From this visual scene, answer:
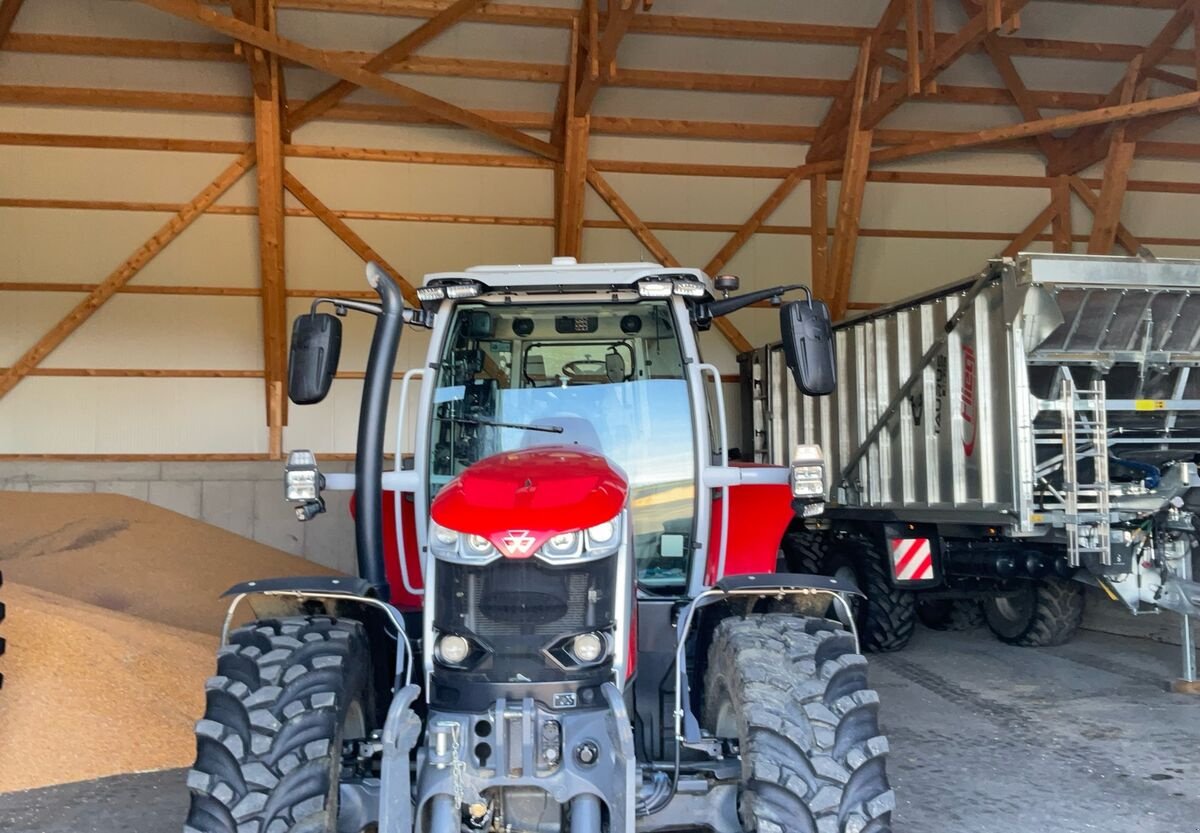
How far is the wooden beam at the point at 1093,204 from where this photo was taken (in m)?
13.4

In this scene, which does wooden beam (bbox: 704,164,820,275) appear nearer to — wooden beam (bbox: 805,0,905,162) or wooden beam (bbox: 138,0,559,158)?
wooden beam (bbox: 805,0,905,162)

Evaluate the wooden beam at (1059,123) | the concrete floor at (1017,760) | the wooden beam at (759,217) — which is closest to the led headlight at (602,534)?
the concrete floor at (1017,760)

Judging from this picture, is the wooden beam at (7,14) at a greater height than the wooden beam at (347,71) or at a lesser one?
greater

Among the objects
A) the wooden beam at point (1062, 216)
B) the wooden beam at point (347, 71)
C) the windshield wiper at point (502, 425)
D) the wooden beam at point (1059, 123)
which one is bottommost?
the windshield wiper at point (502, 425)

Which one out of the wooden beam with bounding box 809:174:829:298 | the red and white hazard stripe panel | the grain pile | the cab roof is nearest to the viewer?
the cab roof

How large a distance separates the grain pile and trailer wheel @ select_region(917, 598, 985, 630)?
20.6 feet

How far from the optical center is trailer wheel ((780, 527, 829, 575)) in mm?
9383

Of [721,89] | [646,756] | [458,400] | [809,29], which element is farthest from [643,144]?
[646,756]

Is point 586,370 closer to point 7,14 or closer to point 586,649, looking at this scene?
point 586,649

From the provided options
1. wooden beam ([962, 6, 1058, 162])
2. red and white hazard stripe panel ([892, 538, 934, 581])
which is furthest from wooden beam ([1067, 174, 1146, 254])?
red and white hazard stripe panel ([892, 538, 934, 581])

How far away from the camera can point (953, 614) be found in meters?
9.62

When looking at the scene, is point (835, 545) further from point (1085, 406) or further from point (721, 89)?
point (721, 89)

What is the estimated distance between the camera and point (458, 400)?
4098 mm

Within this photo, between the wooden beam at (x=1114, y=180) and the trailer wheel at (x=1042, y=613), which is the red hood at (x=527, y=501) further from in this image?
the wooden beam at (x=1114, y=180)
